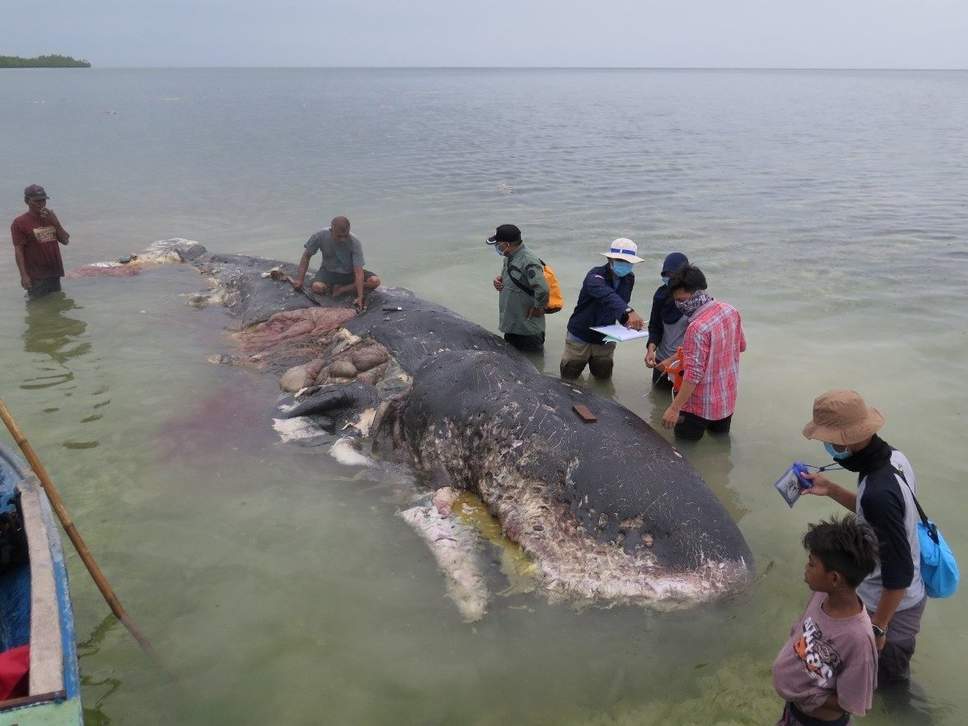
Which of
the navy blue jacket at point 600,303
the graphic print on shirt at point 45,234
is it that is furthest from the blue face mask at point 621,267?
the graphic print on shirt at point 45,234

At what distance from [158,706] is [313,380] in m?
4.59

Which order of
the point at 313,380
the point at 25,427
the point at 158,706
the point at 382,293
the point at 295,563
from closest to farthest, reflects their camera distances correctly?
1. the point at 158,706
2. the point at 295,563
3. the point at 25,427
4. the point at 313,380
5. the point at 382,293

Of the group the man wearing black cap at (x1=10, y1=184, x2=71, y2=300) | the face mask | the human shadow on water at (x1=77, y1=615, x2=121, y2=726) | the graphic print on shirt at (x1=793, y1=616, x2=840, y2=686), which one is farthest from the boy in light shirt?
the man wearing black cap at (x1=10, y1=184, x2=71, y2=300)

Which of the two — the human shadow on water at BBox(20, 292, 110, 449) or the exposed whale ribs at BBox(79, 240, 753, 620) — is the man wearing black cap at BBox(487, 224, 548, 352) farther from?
the human shadow on water at BBox(20, 292, 110, 449)

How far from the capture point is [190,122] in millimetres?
50531

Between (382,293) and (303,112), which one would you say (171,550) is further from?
(303,112)

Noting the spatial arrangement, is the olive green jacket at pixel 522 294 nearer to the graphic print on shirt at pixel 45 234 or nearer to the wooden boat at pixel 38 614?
the wooden boat at pixel 38 614

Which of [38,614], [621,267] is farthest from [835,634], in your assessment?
[621,267]

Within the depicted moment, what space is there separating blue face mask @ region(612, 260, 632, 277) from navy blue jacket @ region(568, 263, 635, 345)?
0.36 feet

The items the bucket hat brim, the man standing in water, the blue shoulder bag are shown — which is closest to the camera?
the bucket hat brim

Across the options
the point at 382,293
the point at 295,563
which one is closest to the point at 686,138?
the point at 382,293

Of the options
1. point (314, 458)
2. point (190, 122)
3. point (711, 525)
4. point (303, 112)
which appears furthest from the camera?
point (303, 112)

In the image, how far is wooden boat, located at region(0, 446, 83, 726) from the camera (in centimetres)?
295

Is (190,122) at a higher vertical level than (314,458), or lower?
higher
